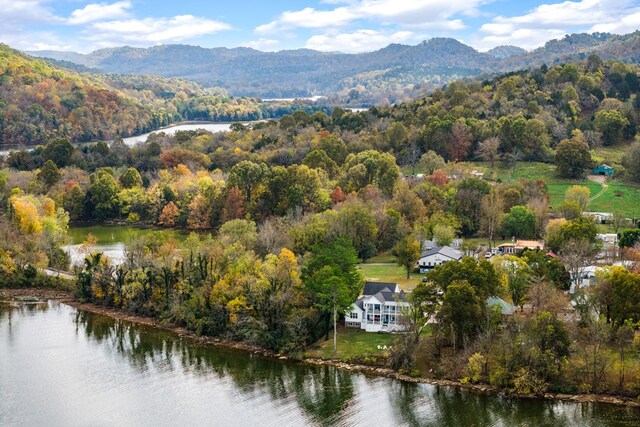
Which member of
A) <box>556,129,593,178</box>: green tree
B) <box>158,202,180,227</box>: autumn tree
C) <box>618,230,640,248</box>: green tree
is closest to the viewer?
<box>618,230,640,248</box>: green tree

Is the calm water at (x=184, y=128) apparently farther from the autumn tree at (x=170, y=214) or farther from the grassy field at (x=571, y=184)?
the grassy field at (x=571, y=184)

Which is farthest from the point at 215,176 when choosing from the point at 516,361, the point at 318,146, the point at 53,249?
the point at 516,361

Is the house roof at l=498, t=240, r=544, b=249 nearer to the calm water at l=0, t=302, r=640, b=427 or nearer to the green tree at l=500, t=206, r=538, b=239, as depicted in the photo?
the green tree at l=500, t=206, r=538, b=239

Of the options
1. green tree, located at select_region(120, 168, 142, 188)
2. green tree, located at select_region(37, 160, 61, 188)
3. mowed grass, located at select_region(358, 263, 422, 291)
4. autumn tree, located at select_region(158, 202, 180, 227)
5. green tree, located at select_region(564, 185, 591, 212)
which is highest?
green tree, located at select_region(37, 160, 61, 188)

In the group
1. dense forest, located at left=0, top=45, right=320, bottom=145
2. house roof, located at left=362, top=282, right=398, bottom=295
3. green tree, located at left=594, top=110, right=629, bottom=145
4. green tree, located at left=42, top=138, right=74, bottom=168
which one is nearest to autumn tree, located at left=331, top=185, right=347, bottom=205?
house roof, located at left=362, top=282, right=398, bottom=295

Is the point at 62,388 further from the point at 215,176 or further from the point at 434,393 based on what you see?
the point at 215,176

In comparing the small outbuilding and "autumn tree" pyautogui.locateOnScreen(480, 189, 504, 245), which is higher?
the small outbuilding

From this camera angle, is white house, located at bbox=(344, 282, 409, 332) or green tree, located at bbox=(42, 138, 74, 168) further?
green tree, located at bbox=(42, 138, 74, 168)
